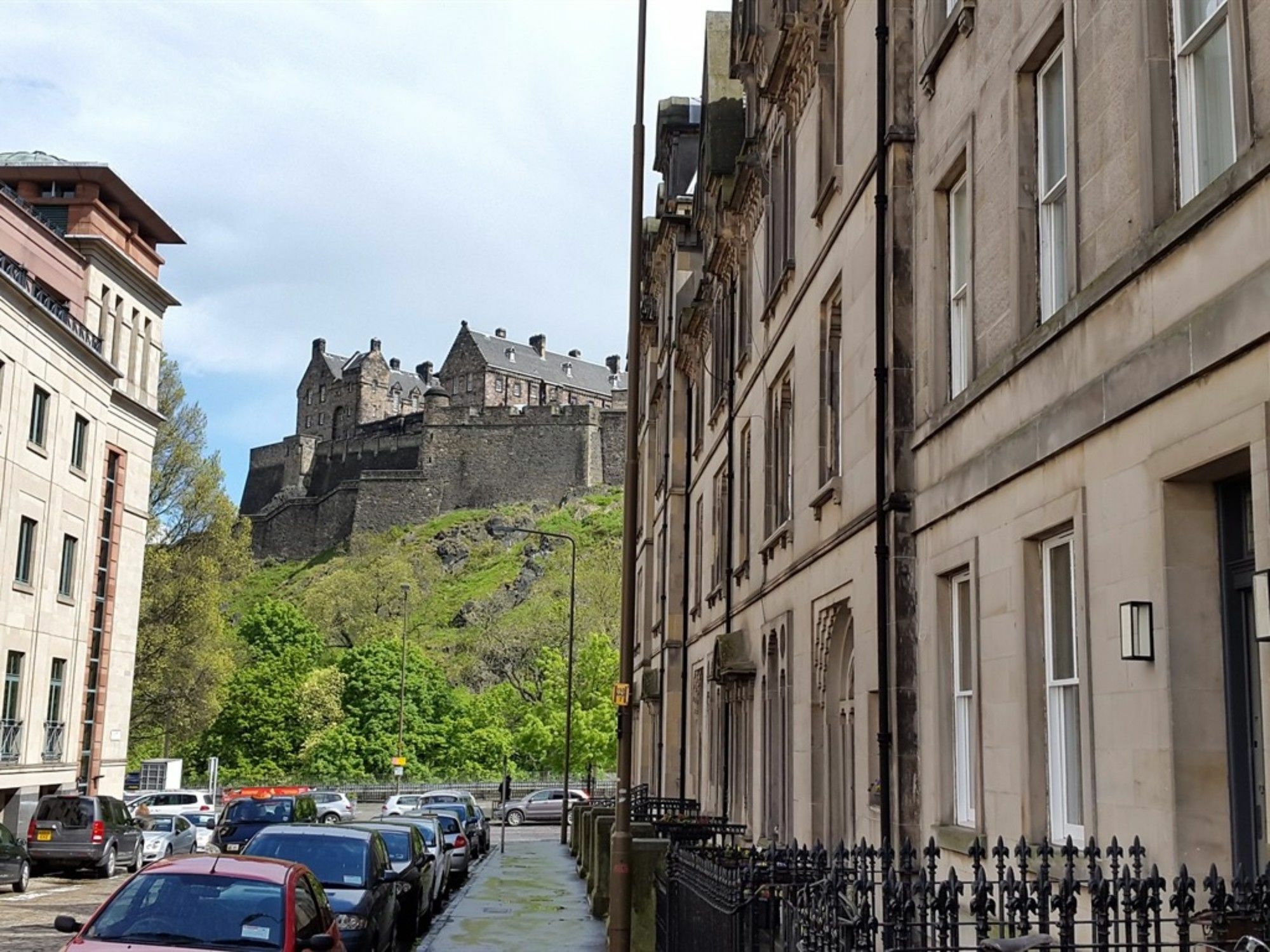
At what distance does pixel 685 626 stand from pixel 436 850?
7136 mm

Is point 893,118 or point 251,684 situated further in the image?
point 251,684

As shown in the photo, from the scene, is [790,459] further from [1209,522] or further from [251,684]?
[251,684]

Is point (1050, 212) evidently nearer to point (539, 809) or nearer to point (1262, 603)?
point (1262, 603)

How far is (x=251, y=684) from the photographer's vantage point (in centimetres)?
9019

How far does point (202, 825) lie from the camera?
39.8 m

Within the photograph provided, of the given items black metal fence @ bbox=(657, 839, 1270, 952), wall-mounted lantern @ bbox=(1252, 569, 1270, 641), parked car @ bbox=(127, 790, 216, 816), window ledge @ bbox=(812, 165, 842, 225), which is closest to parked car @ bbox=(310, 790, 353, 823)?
parked car @ bbox=(127, 790, 216, 816)

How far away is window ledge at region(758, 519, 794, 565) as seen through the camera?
1841 centimetres

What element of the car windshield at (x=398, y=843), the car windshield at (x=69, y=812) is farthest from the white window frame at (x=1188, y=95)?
the car windshield at (x=69, y=812)

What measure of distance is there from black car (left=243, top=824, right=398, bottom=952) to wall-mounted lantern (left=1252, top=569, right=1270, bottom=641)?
10682 mm

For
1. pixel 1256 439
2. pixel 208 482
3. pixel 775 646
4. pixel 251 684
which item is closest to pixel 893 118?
pixel 1256 439

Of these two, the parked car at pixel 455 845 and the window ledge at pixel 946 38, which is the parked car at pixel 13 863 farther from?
the window ledge at pixel 946 38

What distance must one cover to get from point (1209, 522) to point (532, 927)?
1566 cm

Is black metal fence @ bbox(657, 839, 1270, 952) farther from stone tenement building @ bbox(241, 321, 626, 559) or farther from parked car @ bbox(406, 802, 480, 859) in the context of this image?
stone tenement building @ bbox(241, 321, 626, 559)

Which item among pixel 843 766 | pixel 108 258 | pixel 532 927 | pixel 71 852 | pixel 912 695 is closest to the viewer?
pixel 912 695
